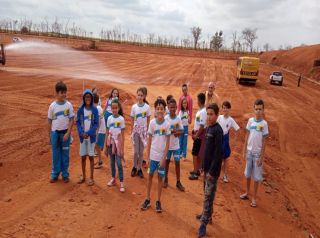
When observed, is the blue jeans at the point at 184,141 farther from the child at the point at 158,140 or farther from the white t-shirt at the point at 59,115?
the white t-shirt at the point at 59,115

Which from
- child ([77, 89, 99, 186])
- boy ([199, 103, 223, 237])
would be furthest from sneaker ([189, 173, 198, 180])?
boy ([199, 103, 223, 237])

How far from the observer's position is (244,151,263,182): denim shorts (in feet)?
21.7

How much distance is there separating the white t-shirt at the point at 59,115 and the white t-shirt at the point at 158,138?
2.00 m

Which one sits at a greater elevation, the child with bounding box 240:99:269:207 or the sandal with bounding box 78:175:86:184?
the child with bounding box 240:99:269:207

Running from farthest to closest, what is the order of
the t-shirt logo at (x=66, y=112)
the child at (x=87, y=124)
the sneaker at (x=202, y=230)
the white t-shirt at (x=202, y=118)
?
the white t-shirt at (x=202, y=118) < the t-shirt logo at (x=66, y=112) < the child at (x=87, y=124) < the sneaker at (x=202, y=230)

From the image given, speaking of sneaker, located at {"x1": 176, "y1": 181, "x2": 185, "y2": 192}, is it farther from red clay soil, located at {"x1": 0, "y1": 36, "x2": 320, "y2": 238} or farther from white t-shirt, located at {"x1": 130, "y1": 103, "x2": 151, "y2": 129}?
white t-shirt, located at {"x1": 130, "y1": 103, "x2": 151, "y2": 129}

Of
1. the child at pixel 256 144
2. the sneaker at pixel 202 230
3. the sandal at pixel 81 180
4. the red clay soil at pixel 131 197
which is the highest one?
the child at pixel 256 144

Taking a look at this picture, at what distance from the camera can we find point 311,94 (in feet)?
94.9

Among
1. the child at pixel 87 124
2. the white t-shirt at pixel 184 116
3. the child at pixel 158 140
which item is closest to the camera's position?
the child at pixel 158 140

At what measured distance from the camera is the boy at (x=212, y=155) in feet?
16.5

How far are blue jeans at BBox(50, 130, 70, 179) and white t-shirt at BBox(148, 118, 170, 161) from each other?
210 centimetres

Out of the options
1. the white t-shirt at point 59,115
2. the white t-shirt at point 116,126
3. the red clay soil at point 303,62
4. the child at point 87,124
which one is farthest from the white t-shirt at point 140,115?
the red clay soil at point 303,62

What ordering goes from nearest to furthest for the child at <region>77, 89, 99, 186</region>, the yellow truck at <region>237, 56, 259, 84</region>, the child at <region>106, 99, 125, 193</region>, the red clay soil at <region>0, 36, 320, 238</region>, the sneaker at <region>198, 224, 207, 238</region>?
the sneaker at <region>198, 224, 207, 238</region> → the red clay soil at <region>0, 36, 320, 238</region> → the child at <region>106, 99, 125, 193</region> → the child at <region>77, 89, 99, 186</region> → the yellow truck at <region>237, 56, 259, 84</region>

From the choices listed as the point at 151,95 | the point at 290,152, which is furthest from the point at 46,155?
the point at 151,95
